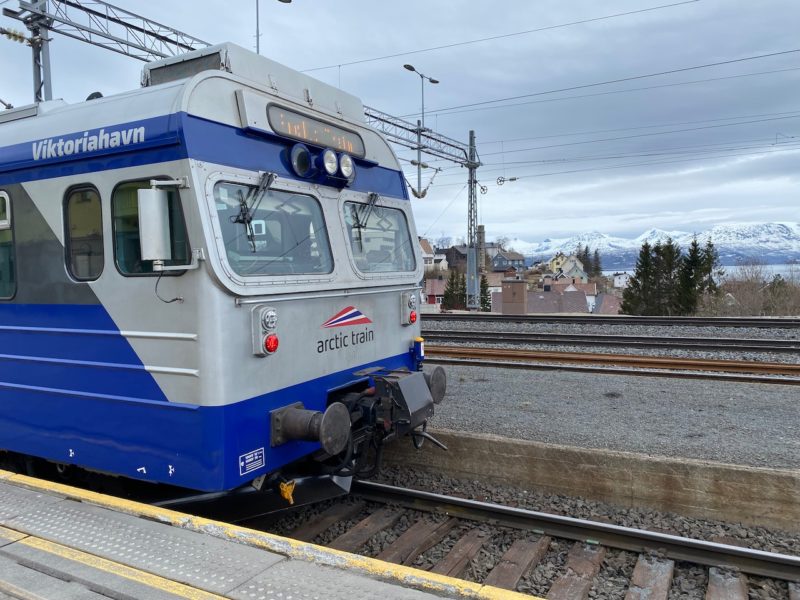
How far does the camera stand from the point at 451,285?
56.4 metres

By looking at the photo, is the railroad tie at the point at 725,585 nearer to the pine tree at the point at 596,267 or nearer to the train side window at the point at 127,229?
the train side window at the point at 127,229

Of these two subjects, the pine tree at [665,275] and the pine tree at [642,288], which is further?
the pine tree at [642,288]

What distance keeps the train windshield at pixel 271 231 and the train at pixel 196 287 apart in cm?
1

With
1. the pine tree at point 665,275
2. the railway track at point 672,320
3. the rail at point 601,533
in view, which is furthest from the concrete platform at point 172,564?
the pine tree at point 665,275

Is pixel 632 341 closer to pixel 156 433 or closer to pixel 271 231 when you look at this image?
pixel 271 231

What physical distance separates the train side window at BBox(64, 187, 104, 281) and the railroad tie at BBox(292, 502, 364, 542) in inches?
97.3

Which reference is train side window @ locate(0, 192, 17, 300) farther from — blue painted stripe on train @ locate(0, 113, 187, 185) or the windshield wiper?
the windshield wiper

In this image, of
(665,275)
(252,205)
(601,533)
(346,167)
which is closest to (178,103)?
(252,205)

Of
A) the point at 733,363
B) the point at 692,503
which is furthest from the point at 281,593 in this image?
the point at 733,363

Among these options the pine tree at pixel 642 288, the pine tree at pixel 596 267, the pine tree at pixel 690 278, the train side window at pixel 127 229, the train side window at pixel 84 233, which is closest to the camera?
the train side window at pixel 127 229

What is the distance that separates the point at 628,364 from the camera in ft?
32.0

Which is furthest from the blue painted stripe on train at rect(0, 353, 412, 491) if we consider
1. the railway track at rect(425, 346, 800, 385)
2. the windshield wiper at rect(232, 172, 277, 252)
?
the railway track at rect(425, 346, 800, 385)

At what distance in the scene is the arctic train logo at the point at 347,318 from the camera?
14.5 ft

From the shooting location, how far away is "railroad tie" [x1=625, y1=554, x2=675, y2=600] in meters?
3.57
